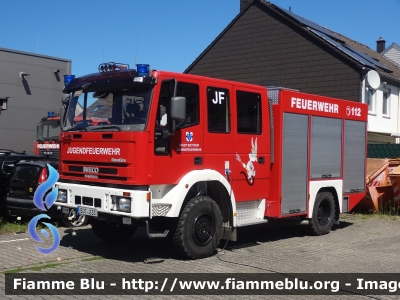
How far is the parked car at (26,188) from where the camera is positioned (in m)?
10.4

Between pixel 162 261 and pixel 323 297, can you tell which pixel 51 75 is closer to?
pixel 162 261

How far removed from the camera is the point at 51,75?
21.3 meters

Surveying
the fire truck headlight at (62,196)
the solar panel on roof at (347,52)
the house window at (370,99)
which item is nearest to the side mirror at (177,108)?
the fire truck headlight at (62,196)

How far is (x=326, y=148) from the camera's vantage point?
424 inches

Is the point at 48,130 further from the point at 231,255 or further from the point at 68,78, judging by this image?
the point at 231,255

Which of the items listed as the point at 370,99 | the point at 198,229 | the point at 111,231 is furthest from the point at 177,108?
the point at 370,99

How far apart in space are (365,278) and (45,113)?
16602mm

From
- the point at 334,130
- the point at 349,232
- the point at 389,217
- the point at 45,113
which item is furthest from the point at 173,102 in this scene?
the point at 45,113

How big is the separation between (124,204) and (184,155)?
1.17m

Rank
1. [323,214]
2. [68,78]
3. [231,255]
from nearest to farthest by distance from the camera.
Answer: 1. [231,255]
2. [68,78]
3. [323,214]

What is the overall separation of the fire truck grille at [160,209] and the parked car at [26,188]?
127 inches

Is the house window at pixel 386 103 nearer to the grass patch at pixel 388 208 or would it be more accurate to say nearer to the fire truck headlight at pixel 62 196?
the grass patch at pixel 388 208

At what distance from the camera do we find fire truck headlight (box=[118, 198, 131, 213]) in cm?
730

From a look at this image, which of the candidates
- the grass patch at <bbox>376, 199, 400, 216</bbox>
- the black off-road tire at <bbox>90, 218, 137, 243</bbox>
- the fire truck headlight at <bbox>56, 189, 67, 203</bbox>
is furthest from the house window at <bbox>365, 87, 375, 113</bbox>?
the fire truck headlight at <bbox>56, 189, 67, 203</bbox>
